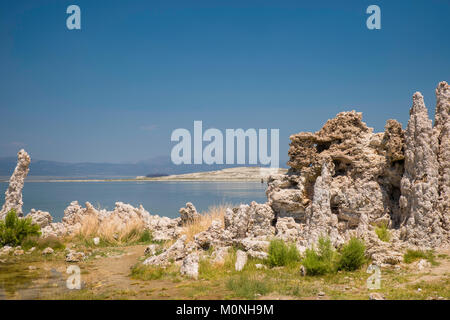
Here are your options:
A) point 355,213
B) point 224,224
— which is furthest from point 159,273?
point 355,213

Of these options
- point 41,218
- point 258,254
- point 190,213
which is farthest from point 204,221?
point 41,218

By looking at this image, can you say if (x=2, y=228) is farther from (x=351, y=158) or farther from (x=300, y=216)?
(x=351, y=158)

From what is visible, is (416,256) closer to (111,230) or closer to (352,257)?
(352,257)

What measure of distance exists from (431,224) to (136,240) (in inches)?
366

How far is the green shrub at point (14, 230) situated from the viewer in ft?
38.7

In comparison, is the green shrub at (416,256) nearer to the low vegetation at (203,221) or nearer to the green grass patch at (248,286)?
the green grass patch at (248,286)

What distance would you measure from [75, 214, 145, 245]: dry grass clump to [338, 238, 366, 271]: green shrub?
26.1 ft

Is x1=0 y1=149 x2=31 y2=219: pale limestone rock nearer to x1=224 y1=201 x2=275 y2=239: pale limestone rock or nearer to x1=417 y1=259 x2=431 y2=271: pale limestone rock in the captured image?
x1=224 y1=201 x2=275 y2=239: pale limestone rock

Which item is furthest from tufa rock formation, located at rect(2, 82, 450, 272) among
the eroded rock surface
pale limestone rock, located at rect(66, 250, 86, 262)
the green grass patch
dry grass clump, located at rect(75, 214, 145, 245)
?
dry grass clump, located at rect(75, 214, 145, 245)

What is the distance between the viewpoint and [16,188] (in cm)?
1359

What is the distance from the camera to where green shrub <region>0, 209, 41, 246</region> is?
11.8 m

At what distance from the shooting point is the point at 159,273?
27.7ft

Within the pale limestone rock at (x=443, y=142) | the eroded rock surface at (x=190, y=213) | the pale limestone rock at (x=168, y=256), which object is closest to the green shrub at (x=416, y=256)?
the pale limestone rock at (x=443, y=142)

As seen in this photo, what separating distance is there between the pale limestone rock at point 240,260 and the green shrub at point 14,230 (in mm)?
7262
